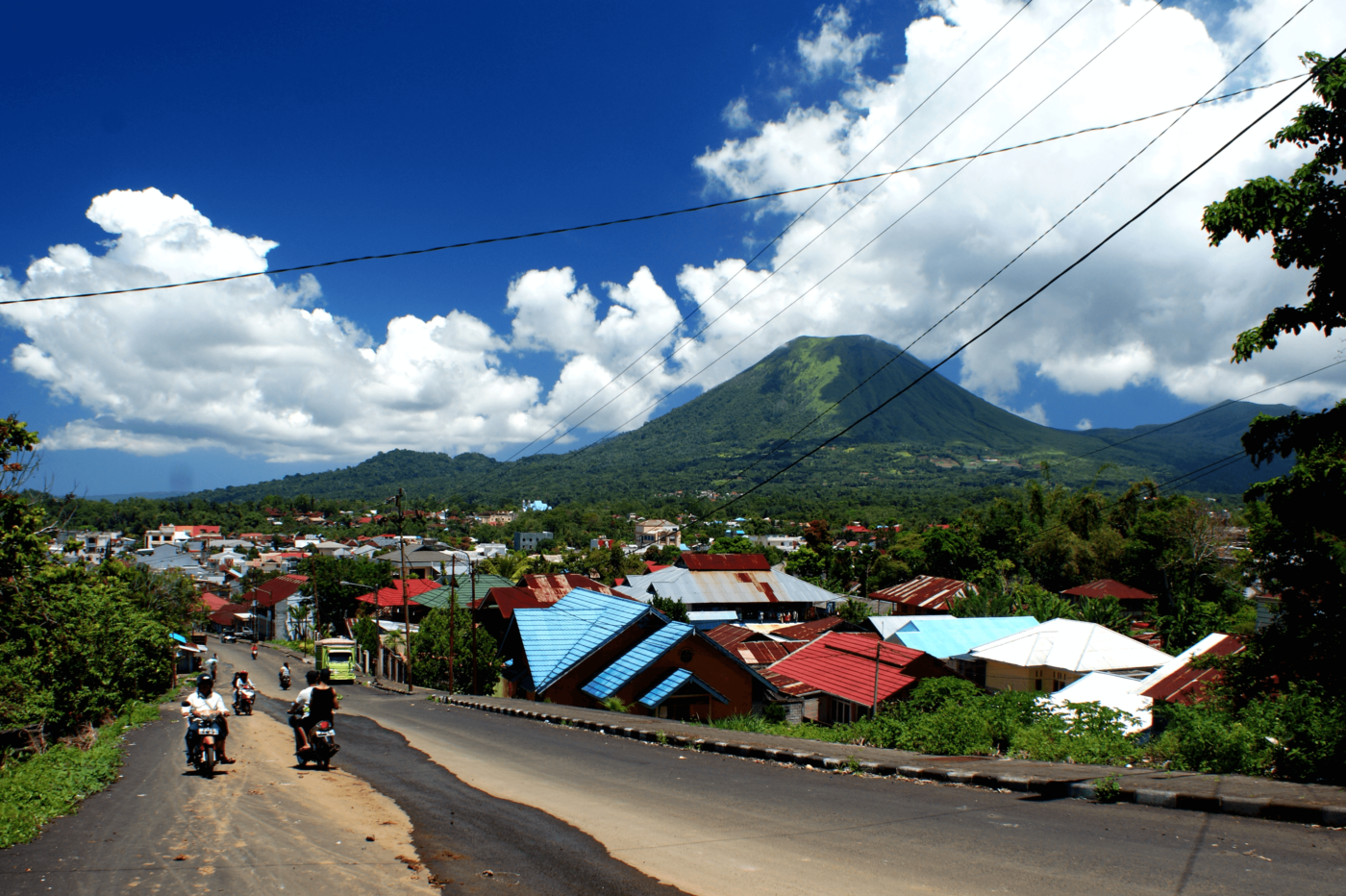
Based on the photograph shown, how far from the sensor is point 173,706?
23.4 m

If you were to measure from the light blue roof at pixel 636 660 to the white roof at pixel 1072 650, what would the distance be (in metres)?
14.9

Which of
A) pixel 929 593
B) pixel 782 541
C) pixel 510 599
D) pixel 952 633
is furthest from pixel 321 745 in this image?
pixel 782 541

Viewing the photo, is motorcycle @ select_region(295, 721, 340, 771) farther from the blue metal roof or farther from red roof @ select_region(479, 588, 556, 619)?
red roof @ select_region(479, 588, 556, 619)

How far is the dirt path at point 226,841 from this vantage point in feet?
15.7

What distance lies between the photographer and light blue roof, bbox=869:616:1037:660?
35.1 metres

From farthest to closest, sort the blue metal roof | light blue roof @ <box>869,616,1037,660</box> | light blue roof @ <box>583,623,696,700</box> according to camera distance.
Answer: light blue roof @ <box>869,616,1037,660</box> → light blue roof @ <box>583,623,696,700</box> → the blue metal roof

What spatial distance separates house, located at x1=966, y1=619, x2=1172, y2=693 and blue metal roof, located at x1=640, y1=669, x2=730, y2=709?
14.4 meters

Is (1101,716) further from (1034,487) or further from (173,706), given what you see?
(1034,487)

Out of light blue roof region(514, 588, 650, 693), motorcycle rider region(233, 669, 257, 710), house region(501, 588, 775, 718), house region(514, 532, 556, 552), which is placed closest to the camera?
motorcycle rider region(233, 669, 257, 710)

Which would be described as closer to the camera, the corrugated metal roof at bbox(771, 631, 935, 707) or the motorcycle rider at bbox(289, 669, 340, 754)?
the motorcycle rider at bbox(289, 669, 340, 754)

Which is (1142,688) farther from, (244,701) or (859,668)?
(244,701)

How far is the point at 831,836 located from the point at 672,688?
1297cm

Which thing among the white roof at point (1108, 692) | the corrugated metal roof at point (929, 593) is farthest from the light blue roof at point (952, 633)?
the corrugated metal roof at point (929, 593)

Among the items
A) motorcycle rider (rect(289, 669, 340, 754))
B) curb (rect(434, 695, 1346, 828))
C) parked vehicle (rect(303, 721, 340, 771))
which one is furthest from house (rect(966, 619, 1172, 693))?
motorcycle rider (rect(289, 669, 340, 754))
